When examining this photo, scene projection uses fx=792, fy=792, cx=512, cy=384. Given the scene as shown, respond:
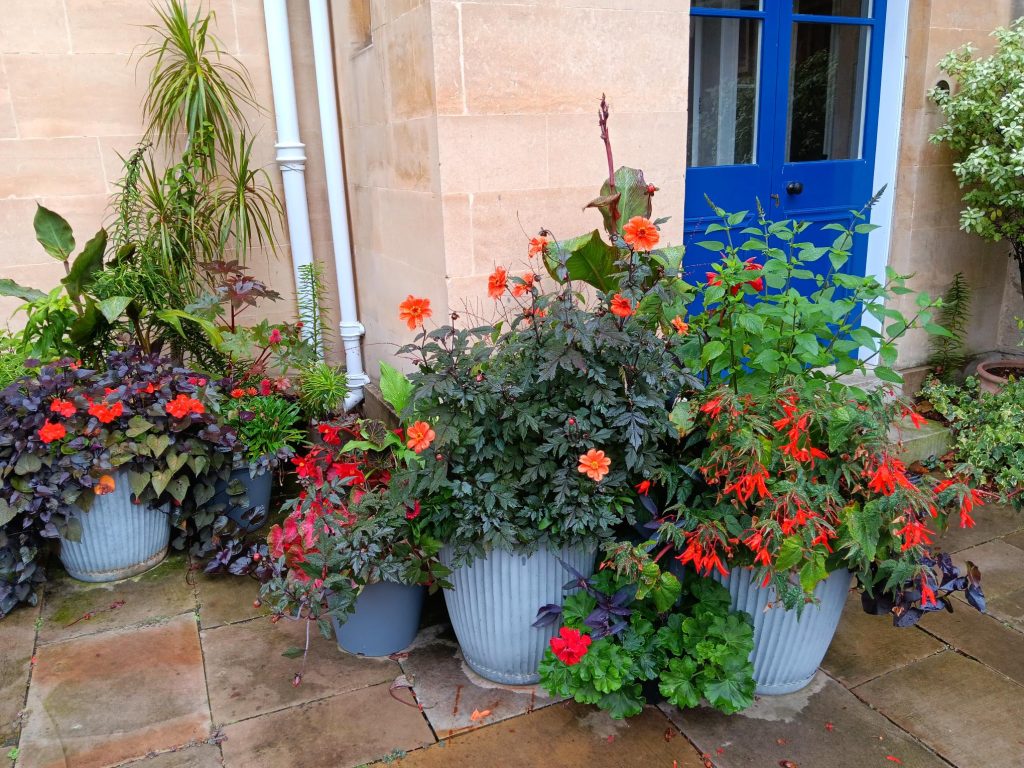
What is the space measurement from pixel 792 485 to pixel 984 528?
6.92 ft

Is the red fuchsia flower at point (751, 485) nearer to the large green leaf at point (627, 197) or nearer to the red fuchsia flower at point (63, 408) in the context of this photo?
the large green leaf at point (627, 197)

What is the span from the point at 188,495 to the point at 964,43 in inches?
174

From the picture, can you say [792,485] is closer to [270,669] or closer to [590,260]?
[590,260]

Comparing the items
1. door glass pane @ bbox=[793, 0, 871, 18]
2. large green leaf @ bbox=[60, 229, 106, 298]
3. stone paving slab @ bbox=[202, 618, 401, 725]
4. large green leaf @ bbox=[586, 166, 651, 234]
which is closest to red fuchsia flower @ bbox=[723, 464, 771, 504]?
large green leaf @ bbox=[586, 166, 651, 234]

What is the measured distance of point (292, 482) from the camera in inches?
155

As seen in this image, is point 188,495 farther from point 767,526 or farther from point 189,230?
point 767,526

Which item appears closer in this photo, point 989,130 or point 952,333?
point 989,130

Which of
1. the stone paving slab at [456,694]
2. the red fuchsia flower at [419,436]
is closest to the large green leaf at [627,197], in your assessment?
the red fuchsia flower at [419,436]

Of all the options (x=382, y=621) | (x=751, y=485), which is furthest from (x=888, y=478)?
(x=382, y=621)

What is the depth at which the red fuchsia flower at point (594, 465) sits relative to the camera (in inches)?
84.9

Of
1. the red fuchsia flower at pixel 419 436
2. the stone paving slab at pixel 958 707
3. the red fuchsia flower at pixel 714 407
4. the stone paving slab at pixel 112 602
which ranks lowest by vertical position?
the stone paving slab at pixel 958 707

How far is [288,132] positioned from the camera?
3.76 m

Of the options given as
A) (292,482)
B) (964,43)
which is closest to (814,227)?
(964,43)

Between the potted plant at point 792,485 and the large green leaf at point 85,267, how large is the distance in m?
2.45
